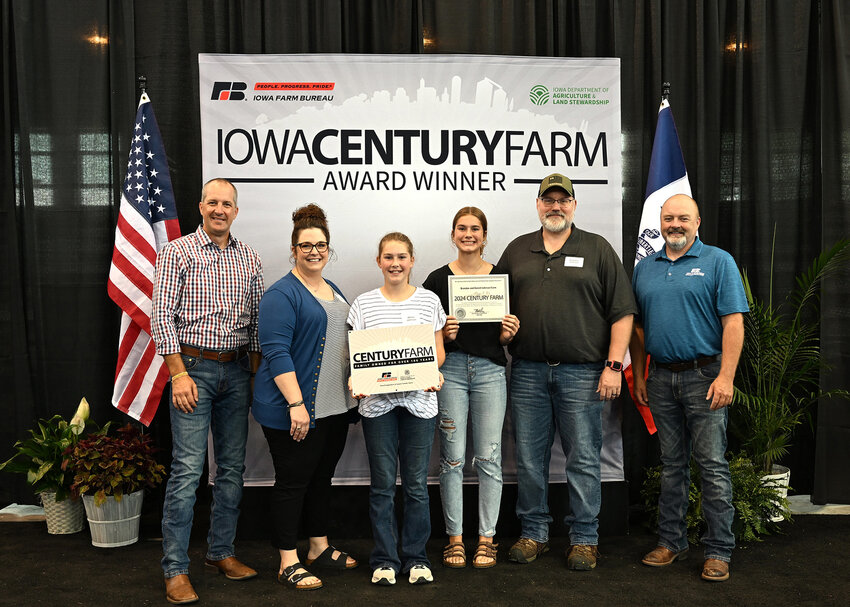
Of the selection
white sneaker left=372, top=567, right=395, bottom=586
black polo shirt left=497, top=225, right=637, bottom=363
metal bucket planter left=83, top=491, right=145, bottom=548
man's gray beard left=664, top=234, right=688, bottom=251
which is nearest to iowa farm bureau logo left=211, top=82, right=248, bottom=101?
black polo shirt left=497, top=225, right=637, bottom=363

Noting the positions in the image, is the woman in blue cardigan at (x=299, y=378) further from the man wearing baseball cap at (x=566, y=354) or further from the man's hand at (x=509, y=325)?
the man wearing baseball cap at (x=566, y=354)

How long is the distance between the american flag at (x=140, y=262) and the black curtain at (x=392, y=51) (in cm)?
29

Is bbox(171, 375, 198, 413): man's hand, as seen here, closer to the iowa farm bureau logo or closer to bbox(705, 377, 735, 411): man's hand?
the iowa farm bureau logo

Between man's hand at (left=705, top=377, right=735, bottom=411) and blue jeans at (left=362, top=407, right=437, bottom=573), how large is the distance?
117cm

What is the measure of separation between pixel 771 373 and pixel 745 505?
27.7 inches

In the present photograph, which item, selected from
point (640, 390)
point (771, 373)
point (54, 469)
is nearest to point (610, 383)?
point (640, 390)

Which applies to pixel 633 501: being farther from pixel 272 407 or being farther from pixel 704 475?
pixel 272 407

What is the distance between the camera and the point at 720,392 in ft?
8.99

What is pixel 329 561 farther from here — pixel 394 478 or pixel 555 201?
pixel 555 201

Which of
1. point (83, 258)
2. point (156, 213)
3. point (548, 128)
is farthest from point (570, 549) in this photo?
point (83, 258)

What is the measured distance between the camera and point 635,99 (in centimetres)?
378

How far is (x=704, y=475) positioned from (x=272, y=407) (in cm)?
185

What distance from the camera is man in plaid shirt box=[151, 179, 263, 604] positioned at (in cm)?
259

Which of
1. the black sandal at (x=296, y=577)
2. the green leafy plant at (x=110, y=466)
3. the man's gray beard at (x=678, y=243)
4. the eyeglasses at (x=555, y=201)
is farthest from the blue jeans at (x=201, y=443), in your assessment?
the man's gray beard at (x=678, y=243)
